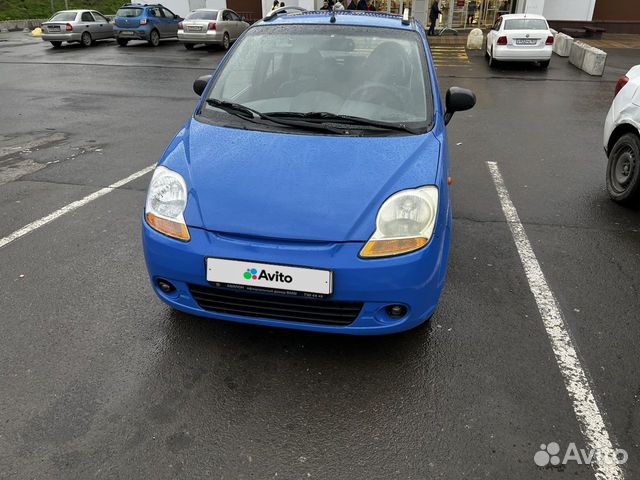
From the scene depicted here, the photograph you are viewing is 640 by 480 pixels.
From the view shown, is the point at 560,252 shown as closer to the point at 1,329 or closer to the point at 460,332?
the point at 460,332

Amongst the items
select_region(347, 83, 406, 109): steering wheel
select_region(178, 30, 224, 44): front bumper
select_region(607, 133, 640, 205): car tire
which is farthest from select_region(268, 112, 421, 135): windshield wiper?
select_region(178, 30, 224, 44): front bumper

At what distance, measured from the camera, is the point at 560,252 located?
14.3 ft

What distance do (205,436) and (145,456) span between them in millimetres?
278

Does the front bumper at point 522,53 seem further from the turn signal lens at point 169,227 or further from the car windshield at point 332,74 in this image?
the turn signal lens at point 169,227

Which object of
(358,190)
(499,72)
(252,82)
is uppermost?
(252,82)

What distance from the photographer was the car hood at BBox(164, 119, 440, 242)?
266 centimetres

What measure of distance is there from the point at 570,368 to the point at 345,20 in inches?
121

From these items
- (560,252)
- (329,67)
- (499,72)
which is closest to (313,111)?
(329,67)

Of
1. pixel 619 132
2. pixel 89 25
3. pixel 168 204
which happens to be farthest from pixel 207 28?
pixel 168 204

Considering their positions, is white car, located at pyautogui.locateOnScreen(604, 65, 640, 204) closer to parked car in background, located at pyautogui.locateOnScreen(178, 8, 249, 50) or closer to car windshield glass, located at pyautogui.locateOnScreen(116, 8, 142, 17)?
parked car in background, located at pyautogui.locateOnScreen(178, 8, 249, 50)

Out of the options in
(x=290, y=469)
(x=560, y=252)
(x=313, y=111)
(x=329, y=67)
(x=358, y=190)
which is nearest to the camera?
(x=290, y=469)

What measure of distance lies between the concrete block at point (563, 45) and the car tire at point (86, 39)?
19089mm

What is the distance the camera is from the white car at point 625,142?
5047 mm

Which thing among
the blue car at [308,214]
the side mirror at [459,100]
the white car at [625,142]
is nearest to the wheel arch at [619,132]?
the white car at [625,142]
